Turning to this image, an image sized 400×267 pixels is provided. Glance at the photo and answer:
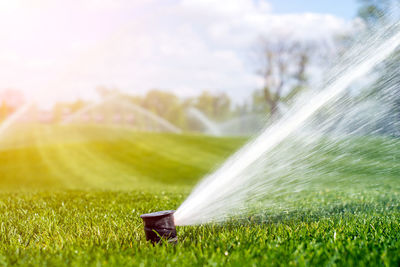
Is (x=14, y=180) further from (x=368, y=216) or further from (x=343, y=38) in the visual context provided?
(x=343, y=38)

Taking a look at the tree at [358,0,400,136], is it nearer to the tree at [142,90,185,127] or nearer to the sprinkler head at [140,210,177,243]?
the sprinkler head at [140,210,177,243]

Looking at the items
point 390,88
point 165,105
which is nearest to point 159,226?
point 390,88

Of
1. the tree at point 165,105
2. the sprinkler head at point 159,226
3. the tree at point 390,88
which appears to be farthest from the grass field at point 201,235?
the tree at point 165,105

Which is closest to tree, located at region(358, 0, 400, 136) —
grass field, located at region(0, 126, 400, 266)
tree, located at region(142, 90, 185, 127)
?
grass field, located at region(0, 126, 400, 266)

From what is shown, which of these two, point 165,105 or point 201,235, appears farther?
point 165,105

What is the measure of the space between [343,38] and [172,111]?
164 feet

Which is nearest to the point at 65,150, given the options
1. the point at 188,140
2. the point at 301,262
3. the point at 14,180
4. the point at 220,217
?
the point at 14,180

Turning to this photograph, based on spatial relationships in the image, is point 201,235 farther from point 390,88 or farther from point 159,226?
point 390,88

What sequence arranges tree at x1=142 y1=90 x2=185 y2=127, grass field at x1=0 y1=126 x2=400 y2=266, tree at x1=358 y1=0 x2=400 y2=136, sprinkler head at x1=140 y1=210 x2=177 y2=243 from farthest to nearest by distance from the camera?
→ tree at x1=142 y1=90 x2=185 y2=127 → tree at x1=358 y1=0 x2=400 y2=136 → sprinkler head at x1=140 y1=210 x2=177 y2=243 → grass field at x1=0 y1=126 x2=400 y2=266

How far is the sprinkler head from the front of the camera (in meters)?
3.12

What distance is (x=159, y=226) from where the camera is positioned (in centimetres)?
317

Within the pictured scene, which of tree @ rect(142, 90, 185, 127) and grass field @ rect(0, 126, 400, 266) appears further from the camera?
tree @ rect(142, 90, 185, 127)

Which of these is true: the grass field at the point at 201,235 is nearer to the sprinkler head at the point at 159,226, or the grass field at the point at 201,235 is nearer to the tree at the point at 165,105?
the sprinkler head at the point at 159,226

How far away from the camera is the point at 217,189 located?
4.17 m
